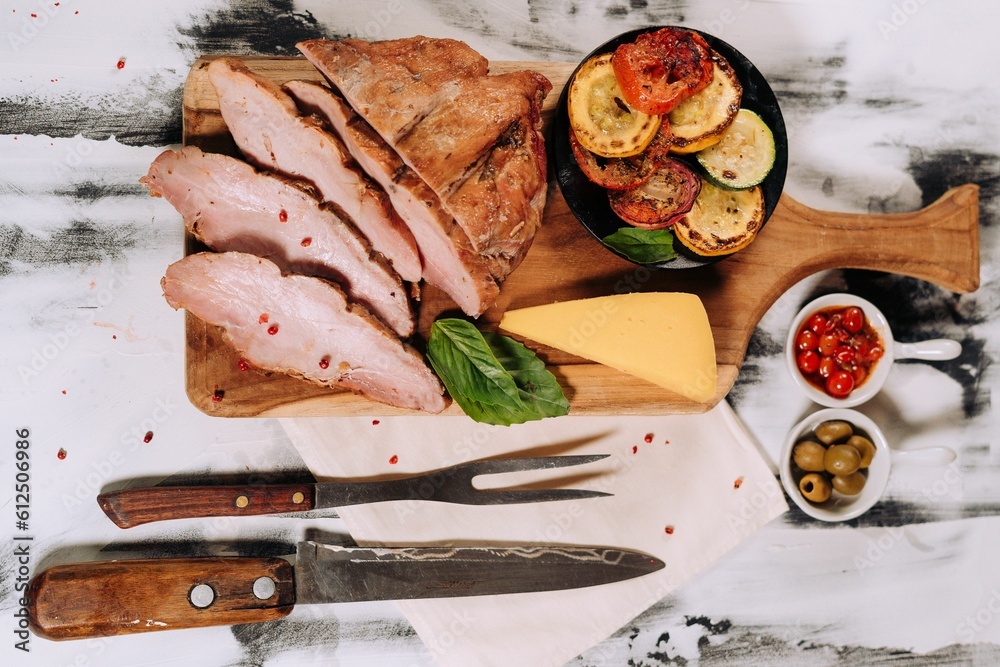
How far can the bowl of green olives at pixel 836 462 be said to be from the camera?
102 inches

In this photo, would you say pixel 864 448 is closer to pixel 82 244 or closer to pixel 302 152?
pixel 302 152

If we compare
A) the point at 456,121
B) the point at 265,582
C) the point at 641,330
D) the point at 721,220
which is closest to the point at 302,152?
the point at 456,121

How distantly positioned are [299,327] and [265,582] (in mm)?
938

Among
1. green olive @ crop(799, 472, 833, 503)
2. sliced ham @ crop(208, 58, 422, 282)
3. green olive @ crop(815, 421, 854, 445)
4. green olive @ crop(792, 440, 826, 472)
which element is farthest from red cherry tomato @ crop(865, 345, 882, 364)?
sliced ham @ crop(208, 58, 422, 282)

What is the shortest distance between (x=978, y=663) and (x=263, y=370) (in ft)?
10.3

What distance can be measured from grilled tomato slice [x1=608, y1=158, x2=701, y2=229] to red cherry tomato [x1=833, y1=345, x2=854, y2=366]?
0.94 m

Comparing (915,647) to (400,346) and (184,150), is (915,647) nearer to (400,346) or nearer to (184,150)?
(400,346)

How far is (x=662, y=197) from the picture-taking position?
7.05 feet

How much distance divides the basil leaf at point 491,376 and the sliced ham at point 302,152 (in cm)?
26

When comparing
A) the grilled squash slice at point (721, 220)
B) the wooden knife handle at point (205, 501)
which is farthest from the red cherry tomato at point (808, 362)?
the wooden knife handle at point (205, 501)

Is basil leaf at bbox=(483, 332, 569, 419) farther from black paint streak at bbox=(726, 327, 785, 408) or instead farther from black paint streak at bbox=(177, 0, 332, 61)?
black paint streak at bbox=(177, 0, 332, 61)

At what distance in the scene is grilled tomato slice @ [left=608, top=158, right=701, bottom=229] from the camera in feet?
7.01

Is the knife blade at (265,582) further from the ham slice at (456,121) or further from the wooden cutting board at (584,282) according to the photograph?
the ham slice at (456,121)

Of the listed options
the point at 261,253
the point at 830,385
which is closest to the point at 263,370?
the point at 261,253
